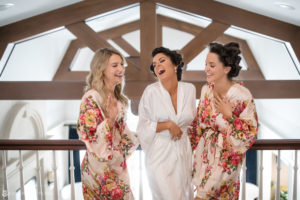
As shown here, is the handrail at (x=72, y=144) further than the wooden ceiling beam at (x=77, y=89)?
No

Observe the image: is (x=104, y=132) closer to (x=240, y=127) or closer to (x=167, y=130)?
(x=167, y=130)

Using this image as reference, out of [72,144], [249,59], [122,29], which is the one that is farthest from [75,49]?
[72,144]

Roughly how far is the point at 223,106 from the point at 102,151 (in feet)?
2.19

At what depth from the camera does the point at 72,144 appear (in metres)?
1.70

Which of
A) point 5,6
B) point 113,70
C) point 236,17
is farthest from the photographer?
point 236,17

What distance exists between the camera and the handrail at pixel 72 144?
1686mm

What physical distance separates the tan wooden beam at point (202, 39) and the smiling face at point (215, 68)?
2530 millimetres

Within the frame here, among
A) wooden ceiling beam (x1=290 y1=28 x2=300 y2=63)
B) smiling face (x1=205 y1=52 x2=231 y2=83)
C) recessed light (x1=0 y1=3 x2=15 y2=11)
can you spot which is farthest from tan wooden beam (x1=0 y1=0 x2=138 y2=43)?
smiling face (x1=205 y1=52 x2=231 y2=83)

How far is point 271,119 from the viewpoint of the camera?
638 centimetres

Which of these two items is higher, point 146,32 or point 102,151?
point 146,32

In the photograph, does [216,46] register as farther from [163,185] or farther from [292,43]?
[292,43]

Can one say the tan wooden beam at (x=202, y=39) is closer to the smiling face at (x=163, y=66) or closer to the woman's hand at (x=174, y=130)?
the smiling face at (x=163, y=66)

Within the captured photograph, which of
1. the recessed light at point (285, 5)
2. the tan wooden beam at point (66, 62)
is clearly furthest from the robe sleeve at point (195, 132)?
the tan wooden beam at point (66, 62)

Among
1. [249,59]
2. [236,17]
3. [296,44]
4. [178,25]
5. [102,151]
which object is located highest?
[178,25]
